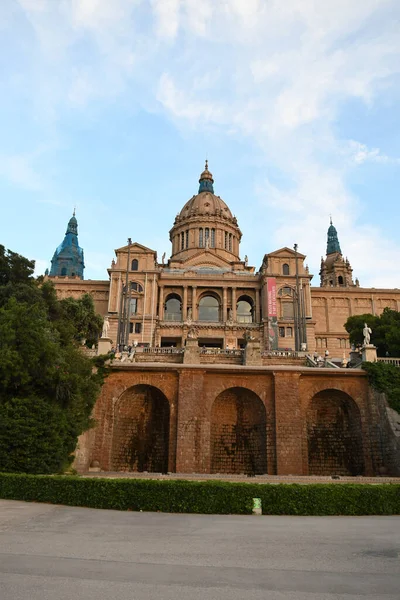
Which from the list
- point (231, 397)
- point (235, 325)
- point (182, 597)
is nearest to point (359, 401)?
point (231, 397)

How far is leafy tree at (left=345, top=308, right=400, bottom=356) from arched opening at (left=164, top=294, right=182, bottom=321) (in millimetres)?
26596

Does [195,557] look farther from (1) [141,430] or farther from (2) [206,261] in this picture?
(2) [206,261]

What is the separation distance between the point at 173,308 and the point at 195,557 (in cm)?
6173

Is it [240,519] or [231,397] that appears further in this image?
[231,397]

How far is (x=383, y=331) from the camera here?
1647 inches

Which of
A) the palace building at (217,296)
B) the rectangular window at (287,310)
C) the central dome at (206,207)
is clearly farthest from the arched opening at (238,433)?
the central dome at (206,207)

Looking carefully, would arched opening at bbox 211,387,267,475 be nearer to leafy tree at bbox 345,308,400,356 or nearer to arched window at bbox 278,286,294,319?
leafy tree at bbox 345,308,400,356

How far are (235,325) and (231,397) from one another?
32.8 m

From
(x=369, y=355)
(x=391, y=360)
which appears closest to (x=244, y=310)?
(x=391, y=360)

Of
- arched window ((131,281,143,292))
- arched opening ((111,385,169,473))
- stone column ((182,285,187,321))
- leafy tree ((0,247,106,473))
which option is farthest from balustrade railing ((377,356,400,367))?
arched window ((131,281,143,292))

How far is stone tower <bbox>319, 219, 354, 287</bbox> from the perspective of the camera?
8629 centimetres

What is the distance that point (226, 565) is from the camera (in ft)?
27.5

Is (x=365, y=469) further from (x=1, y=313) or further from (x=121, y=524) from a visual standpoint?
(x=1, y=313)

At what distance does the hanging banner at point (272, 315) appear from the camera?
60219mm
